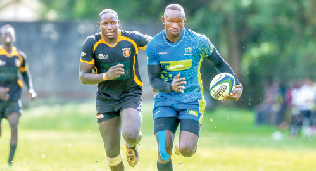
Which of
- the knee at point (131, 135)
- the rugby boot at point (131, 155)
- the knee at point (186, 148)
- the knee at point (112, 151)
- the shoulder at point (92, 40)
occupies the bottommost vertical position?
the rugby boot at point (131, 155)

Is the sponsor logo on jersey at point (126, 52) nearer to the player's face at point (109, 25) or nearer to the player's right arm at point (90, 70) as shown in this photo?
the player's face at point (109, 25)

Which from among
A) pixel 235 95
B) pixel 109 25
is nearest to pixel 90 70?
pixel 109 25

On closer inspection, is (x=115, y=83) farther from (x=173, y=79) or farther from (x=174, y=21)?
(x=174, y=21)

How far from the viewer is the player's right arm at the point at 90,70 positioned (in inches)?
266

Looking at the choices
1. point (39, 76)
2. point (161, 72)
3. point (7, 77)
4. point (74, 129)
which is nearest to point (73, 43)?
point (39, 76)

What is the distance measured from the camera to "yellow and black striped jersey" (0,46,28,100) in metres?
9.97

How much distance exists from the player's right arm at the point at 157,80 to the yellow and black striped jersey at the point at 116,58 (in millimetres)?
600

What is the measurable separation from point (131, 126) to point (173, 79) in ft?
3.16

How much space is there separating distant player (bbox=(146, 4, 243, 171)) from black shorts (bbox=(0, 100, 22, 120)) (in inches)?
152

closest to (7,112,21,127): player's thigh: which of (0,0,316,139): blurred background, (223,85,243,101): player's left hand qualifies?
(223,85,243,101): player's left hand

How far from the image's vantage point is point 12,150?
934cm

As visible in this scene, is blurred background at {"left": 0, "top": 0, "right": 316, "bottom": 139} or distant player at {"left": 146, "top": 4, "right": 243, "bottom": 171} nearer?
distant player at {"left": 146, "top": 4, "right": 243, "bottom": 171}

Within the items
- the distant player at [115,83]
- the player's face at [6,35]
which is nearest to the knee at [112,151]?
the distant player at [115,83]

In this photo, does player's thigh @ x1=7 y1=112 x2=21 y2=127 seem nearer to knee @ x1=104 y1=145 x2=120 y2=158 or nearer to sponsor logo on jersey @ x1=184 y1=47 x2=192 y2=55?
knee @ x1=104 y1=145 x2=120 y2=158
